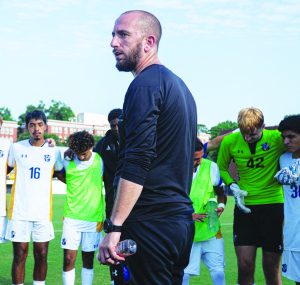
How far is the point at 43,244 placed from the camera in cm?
729

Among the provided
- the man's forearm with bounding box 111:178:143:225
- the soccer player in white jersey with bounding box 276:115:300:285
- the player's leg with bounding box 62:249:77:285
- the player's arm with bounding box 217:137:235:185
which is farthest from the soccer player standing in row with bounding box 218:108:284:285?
the man's forearm with bounding box 111:178:143:225

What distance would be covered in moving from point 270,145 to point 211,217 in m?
1.03

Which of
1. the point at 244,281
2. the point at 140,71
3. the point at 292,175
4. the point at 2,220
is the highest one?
the point at 140,71

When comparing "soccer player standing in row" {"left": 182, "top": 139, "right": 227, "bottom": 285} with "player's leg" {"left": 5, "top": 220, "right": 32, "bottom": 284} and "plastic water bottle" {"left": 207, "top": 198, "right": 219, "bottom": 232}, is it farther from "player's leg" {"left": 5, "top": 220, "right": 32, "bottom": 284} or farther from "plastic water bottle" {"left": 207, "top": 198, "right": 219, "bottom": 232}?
"player's leg" {"left": 5, "top": 220, "right": 32, "bottom": 284}

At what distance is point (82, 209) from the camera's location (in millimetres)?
7461

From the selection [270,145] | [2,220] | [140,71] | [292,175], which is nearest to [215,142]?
[270,145]

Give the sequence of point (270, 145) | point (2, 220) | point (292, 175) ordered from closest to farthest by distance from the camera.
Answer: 1. point (292, 175)
2. point (270, 145)
3. point (2, 220)

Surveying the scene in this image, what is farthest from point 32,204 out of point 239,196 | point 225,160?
point 239,196

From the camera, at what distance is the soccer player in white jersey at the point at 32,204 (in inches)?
285

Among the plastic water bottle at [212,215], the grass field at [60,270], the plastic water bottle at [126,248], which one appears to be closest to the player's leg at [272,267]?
the plastic water bottle at [212,215]

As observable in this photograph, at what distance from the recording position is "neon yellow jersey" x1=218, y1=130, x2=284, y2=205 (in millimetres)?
6484

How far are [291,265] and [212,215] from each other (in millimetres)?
1252

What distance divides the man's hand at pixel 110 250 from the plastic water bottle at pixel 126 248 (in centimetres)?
2

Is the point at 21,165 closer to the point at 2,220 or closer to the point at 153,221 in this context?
the point at 2,220
